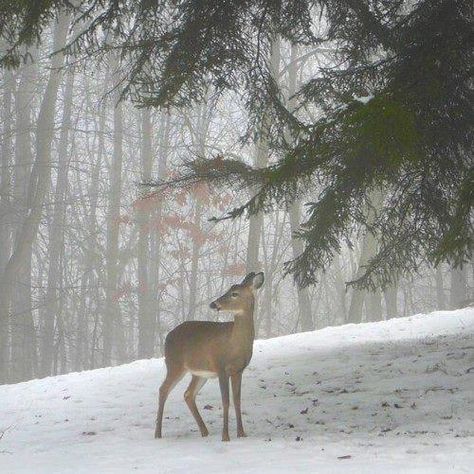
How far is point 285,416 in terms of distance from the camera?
7.35 meters

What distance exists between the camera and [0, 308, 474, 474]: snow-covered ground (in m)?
5.32

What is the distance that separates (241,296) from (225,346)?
46cm

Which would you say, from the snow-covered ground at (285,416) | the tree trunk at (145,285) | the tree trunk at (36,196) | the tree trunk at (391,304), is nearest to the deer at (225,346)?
the snow-covered ground at (285,416)

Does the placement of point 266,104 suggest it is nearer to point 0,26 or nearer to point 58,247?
point 0,26

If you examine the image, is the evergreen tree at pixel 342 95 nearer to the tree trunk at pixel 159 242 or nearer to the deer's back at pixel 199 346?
the deer's back at pixel 199 346

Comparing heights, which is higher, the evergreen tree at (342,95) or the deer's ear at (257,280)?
the evergreen tree at (342,95)

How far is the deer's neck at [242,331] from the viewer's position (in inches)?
249

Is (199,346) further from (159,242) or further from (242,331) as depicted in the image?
(159,242)

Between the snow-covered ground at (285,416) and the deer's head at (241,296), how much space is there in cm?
115

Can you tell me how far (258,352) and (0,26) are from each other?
6928mm

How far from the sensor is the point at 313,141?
18.6 feet

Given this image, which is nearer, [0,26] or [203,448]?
[203,448]

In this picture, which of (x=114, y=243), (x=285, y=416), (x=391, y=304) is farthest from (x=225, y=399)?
(x=391, y=304)

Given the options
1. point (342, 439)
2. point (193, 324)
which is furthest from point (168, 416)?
point (342, 439)
